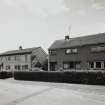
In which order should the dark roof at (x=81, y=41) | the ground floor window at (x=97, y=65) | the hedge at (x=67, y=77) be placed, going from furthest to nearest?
the dark roof at (x=81, y=41) < the ground floor window at (x=97, y=65) < the hedge at (x=67, y=77)

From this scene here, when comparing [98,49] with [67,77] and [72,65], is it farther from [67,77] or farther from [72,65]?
[67,77]

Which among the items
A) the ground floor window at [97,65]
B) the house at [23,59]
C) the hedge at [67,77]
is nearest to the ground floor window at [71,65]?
the ground floor window at [97,65]

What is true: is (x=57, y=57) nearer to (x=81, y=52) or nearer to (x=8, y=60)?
(x=81, y=52)

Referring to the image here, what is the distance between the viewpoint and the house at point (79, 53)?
101ft

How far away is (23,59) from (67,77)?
998 inches

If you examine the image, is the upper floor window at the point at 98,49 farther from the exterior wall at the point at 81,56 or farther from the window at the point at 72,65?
the window at the point at 72,65

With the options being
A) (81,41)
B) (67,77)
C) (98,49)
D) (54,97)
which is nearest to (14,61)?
(81,41)

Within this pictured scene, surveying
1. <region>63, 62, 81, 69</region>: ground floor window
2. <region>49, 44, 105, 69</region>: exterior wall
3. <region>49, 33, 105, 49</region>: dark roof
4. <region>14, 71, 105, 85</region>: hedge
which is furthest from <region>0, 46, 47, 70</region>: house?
<region>14, 71, 105, 85</region>: hedge

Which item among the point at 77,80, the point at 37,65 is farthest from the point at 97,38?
the point at 37,65

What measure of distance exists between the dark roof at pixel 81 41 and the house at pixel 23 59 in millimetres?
10028

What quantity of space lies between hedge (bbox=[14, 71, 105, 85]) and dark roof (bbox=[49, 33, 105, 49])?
32.8ft

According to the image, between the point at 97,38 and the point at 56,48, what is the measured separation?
369 inches

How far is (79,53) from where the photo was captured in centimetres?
3319

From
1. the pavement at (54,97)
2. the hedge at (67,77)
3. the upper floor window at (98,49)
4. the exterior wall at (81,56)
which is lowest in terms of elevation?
the pavement at (54,97)
